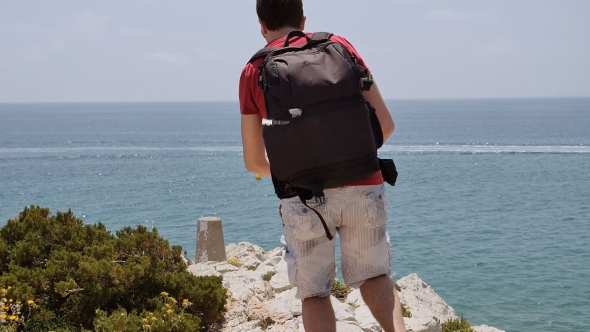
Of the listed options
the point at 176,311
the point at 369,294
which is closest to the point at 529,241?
the point at 176,311

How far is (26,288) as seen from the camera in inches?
238

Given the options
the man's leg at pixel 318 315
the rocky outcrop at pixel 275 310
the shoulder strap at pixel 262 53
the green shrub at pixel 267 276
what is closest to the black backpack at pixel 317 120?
the shoulder strap at pixel 262 53

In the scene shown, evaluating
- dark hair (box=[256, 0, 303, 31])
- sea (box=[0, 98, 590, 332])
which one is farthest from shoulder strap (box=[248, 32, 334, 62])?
sea (box=[0, 98, 590, 332])

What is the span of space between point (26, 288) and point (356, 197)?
A: 3.72 m

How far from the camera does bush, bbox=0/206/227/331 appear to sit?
606cm

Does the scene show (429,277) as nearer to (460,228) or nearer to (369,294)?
(460,228)

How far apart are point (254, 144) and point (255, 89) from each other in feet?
1.05

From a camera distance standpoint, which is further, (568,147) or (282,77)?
(568,147)

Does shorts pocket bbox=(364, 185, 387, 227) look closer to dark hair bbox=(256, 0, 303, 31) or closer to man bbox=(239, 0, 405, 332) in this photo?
man bbox=(239, 0, 405, 332)

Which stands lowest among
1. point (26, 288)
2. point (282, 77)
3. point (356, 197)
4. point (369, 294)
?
point (26, 288)

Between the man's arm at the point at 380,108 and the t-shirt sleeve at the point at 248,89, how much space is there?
624 millimetres

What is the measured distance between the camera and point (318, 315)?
12.8 feet

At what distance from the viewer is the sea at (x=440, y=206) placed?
1880 cm

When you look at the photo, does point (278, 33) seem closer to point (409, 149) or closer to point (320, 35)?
point (320, 35)
